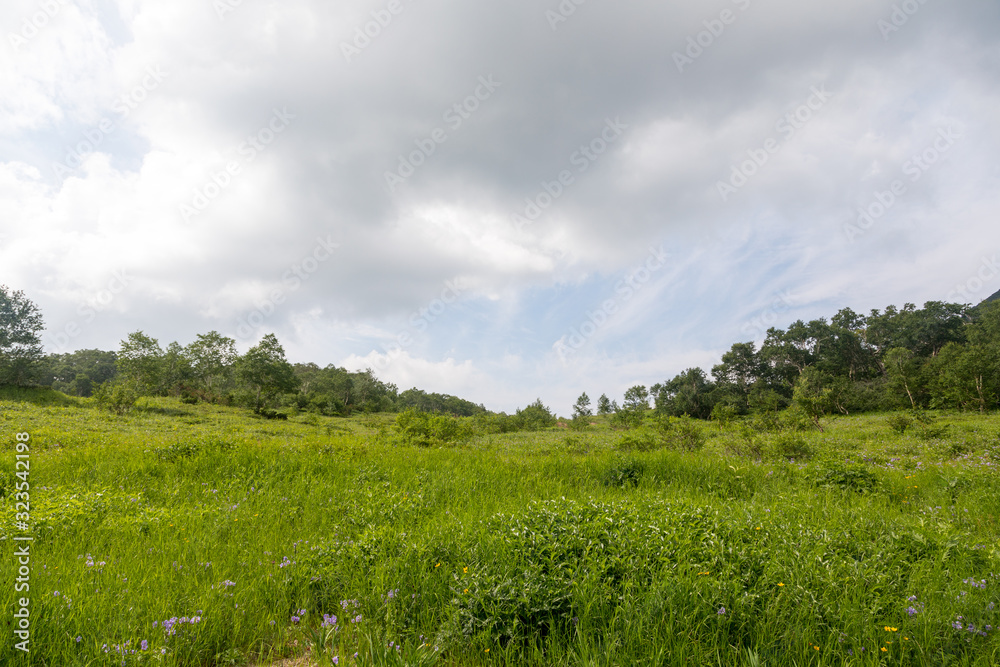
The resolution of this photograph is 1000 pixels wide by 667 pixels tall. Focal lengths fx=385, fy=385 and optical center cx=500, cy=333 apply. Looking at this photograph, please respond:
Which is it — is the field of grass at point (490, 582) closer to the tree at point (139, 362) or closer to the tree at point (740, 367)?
the tree at point (139, 362)

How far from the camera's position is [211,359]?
5938 cm

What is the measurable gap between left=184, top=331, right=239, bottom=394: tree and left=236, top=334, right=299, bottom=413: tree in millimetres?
13609

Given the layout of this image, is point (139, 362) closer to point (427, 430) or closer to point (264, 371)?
point (264, 371)

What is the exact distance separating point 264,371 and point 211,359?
64.9 feet

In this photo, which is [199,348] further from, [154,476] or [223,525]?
[223,525]

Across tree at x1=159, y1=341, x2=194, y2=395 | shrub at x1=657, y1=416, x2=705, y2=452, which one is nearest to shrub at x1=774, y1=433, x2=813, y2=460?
shrub at x1=657, y1=416, x2=705, y2=452

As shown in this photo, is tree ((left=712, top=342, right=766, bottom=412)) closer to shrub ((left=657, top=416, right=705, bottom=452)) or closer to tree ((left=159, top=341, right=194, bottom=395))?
shrub ((left=657, top=416, right=705, bottom=452))

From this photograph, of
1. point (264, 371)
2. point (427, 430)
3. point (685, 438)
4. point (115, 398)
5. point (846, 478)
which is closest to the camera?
point (846, 478)

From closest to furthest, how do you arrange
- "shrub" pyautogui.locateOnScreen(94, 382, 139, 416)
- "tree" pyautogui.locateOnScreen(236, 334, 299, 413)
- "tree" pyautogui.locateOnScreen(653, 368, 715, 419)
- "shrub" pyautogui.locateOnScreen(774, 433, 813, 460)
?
"shrub" pyautogui.locateOnScreen(774, 433, 813, 460)
"shrub" pyautogui.locateOnScreen(94, 382, 139, 416)
"tree" pyautogui.locateOnScreen(236, 334, 299, 413)
"tree" pyautogui.locateOnScreen(653, 368, 715, 419)

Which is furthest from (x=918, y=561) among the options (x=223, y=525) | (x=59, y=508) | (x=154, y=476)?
(x=154, y=476)

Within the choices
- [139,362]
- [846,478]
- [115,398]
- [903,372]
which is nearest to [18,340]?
[139,362]

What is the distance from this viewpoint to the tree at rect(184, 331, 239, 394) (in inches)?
2274

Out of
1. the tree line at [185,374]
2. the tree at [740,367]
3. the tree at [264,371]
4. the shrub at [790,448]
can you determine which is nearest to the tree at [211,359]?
the tree line at [185,374]

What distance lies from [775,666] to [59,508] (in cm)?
770
